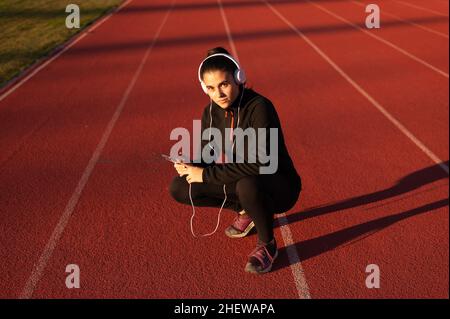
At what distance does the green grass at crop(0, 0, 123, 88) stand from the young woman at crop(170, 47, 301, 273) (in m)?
5.47

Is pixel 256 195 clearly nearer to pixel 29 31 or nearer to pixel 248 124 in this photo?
pixel 248 124

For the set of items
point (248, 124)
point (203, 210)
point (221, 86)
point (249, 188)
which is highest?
point (221, 86)

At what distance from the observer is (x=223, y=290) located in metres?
2.80

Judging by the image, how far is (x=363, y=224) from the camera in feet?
11.2

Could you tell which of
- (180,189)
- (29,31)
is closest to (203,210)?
(180,189)

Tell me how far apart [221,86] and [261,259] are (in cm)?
133

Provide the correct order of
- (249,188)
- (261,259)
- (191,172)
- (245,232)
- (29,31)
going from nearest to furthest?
1. (249,188)
2. (191,172)
3. (261,259)
4. (245,232)
5. (29,31)

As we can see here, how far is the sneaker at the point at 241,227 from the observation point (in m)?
3.23

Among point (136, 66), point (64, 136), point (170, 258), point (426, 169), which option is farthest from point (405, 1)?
Result: point (170, 258)

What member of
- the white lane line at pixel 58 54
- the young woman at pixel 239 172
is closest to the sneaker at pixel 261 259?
the young woman at pixel 239 172

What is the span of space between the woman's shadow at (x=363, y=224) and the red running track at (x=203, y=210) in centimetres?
2

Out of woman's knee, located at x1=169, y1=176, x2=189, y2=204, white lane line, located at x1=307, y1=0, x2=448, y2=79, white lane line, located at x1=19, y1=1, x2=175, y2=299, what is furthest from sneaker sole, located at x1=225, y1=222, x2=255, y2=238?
white lane line, located at x1=307, y1=0, x2=448, y2=79

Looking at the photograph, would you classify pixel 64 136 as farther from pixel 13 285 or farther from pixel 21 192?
pixel 13 285
